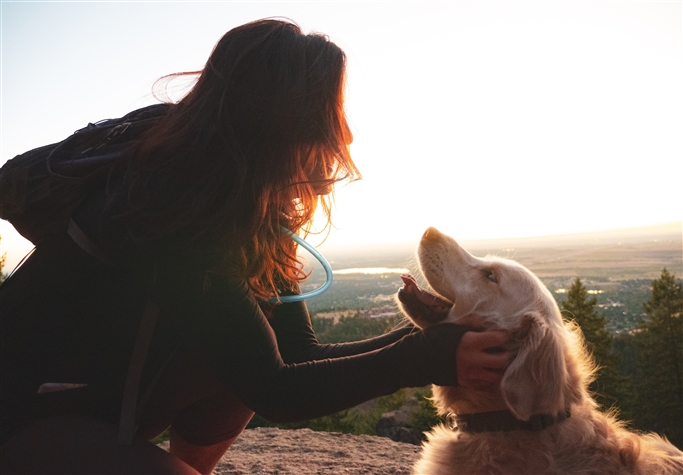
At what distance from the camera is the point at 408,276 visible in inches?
105

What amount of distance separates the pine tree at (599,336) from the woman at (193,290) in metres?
8.16

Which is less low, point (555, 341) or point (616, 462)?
point (555, 341)

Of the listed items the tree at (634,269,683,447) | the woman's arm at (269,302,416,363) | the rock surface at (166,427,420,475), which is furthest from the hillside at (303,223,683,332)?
the woman's arm at (269,302,416,363)

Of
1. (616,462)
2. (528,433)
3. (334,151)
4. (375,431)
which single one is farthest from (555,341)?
(375,431)

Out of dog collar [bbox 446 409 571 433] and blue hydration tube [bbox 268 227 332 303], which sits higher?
blue hydration tube [bbox 268 227 332 303]

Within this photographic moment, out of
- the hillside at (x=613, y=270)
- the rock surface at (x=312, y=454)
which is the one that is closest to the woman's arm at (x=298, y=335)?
the rock surface at (x=312, y=454)

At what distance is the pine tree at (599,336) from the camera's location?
9141 mm

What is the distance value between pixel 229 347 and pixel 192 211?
53 centimetres

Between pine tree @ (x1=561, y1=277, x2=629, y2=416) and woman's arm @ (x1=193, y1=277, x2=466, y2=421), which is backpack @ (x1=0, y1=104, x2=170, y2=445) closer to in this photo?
woman's arm @ (x1=193, y1=277, x2=466, y2=421)

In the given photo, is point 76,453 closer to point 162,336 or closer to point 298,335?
point 162,336

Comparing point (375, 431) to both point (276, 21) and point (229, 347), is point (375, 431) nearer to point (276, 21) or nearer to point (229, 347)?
point (229, 347)

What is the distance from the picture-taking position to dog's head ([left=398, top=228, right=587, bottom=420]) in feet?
6.70

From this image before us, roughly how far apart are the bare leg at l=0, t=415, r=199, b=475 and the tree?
10715 millimetres

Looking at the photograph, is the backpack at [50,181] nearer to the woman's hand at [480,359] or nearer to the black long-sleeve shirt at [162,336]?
the black long-sleeve shirt at [162,336]
